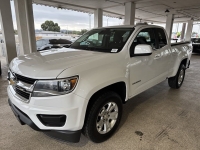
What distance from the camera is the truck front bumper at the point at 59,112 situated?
5.31ft

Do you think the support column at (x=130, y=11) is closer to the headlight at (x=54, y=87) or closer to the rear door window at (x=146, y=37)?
the rear door window at (x=146, y=37)

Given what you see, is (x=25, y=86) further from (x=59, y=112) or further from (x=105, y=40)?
(x=105, y=40)

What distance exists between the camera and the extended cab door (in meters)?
2.50

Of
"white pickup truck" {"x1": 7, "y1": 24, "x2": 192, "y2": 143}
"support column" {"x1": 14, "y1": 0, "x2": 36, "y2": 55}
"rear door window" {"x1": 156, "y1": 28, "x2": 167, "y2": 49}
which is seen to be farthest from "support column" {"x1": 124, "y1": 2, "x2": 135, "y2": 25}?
"white pickup truck" {"x1": 7, "y1": 24, "x2": 192, "y2": 143}

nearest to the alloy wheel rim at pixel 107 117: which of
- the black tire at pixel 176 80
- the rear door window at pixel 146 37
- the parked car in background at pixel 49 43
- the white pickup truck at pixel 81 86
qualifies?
the white pickup truck at pixel 81 86

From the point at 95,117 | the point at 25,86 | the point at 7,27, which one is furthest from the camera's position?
the point at 7,27

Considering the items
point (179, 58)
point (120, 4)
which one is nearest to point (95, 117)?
point (179, 58)

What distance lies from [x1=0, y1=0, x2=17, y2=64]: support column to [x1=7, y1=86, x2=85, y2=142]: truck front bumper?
6648mm

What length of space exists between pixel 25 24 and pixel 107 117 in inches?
292

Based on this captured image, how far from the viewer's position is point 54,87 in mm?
1631

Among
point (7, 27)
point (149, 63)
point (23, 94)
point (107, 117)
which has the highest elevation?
point (7, 27)

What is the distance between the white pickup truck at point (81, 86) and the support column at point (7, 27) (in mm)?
6131

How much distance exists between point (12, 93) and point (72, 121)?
96cm

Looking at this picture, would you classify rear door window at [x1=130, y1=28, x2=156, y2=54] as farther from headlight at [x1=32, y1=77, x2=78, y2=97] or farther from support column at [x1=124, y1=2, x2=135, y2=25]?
support column at [x1=124, y1=2, x2=135, y2=25]
